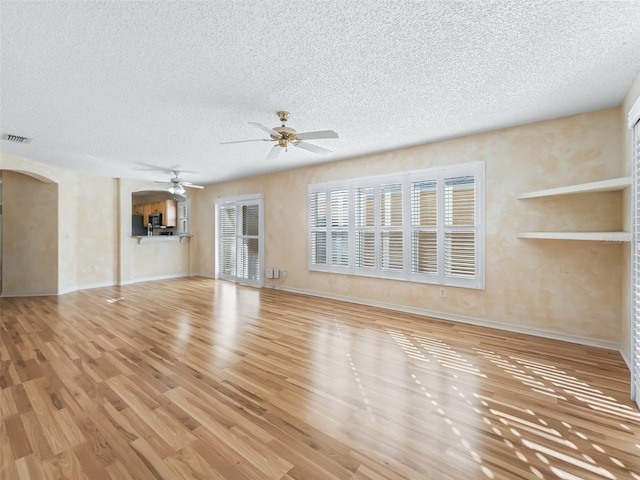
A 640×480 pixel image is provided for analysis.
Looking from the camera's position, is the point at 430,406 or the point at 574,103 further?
the point at 574,103

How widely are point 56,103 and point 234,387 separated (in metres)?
3.40

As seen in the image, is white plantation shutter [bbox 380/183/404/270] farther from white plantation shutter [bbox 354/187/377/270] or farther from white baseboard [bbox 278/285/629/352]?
white baseboard [bbox 278/285/629/352]

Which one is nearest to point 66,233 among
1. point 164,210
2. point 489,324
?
point 164,210

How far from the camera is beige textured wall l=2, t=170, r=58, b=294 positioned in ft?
19.1

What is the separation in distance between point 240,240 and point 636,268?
6.94 meters

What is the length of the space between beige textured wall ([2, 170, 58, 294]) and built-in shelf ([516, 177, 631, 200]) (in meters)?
8.49

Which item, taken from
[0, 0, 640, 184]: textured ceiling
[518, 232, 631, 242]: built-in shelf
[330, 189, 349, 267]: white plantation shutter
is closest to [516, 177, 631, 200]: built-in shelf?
[518, 232, 631, 242]: built-in shelf

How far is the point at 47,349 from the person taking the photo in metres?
3.16

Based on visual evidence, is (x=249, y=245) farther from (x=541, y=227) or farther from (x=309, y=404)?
(x=541, y=227)

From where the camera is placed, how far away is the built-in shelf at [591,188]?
8.32ft

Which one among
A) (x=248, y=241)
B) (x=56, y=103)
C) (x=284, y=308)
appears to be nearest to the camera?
(x=56, y=103)

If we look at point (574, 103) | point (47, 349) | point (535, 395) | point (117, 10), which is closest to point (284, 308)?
point (47, 349)

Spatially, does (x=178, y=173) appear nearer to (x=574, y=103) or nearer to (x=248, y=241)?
(x=248, y=241)

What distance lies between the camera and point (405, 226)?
4656 mm
